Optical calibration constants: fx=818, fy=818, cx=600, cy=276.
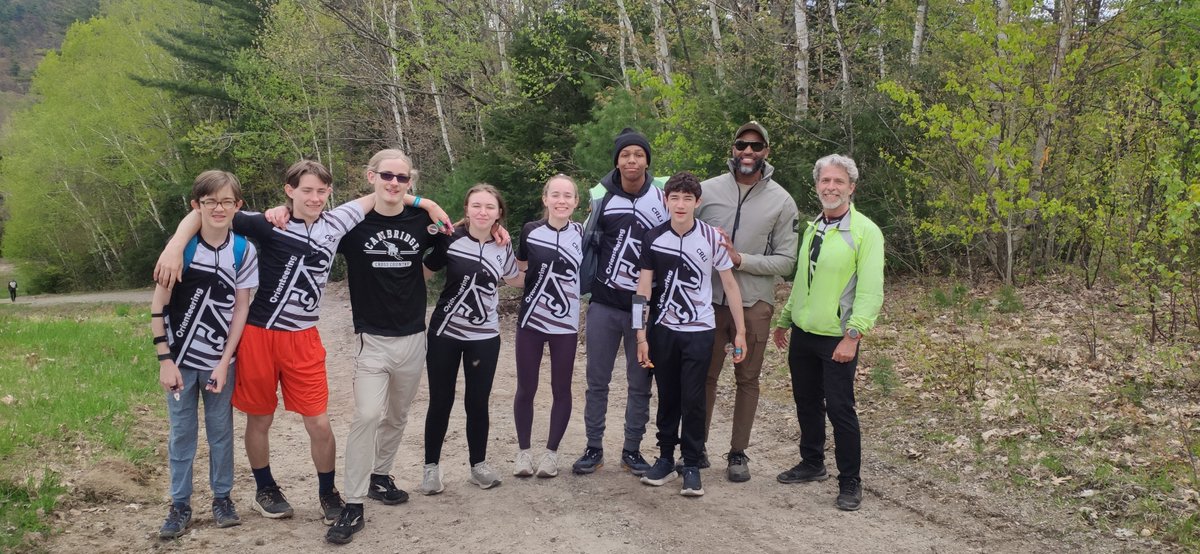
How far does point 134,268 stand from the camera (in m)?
36.7

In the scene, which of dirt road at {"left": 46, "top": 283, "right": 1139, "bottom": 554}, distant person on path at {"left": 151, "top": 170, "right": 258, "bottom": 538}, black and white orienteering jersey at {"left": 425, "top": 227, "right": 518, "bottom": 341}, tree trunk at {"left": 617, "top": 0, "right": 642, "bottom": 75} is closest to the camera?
distant person on path at {"left": 151, "top": 170, "right": 258, "bottom": 538}

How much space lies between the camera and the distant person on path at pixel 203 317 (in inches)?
170

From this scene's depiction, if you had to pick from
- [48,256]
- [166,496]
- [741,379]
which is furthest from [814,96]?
[48,256]

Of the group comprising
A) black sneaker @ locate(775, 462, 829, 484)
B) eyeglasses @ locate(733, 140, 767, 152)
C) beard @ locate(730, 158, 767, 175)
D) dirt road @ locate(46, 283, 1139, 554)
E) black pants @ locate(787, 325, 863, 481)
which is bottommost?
dirt road @ locate(46, 283, 1139, 554)

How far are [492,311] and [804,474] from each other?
92.6 inches

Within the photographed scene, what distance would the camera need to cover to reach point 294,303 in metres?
4.55

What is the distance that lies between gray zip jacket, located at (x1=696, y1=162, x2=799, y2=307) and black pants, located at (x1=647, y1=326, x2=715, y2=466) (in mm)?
439

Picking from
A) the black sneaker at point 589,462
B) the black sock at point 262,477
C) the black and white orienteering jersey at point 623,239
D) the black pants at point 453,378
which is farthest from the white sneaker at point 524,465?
the black sock at point 262,477

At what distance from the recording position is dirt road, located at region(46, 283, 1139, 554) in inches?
174

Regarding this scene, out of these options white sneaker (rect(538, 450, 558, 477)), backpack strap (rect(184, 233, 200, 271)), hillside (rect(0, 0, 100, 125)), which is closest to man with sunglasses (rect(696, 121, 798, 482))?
white sneaker (rect(538, 450, 558, 477))

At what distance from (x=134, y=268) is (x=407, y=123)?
1894 cm

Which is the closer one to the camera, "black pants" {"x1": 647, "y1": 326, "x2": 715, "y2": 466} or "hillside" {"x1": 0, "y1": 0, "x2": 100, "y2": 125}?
"black pants" {"x1": 647, "y1": 326, "x2": 715, "y2": 466}

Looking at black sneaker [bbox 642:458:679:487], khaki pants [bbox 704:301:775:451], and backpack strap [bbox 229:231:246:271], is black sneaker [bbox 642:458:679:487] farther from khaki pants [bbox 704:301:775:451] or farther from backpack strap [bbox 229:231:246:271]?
backpack strap [bbox 229:231:246:271]

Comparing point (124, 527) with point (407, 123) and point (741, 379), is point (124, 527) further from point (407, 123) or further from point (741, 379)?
point (407, 123)
